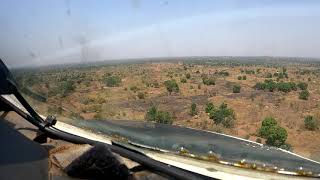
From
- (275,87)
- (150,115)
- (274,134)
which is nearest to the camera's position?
(150,115)

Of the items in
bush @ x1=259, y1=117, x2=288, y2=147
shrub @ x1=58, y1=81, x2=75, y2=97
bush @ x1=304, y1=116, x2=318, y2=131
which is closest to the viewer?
shrub @ x1=58, y1=81, x2=75, y2=97

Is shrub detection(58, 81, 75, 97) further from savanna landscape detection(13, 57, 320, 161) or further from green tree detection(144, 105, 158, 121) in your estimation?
green tree detection(144, 105, 158, 121)

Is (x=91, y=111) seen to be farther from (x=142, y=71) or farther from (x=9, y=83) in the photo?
(x=142, y=71)

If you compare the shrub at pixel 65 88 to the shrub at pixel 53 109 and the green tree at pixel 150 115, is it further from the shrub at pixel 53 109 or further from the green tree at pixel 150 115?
the green tree at pixel 150 115

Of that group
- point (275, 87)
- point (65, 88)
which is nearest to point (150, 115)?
point (65, 88)

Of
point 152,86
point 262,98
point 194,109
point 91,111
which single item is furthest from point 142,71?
point 91,111

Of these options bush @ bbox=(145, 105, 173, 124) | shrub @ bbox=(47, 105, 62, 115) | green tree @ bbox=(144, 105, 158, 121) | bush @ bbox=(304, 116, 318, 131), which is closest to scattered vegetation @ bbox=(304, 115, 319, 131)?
bush @ bbox=(304, 116, 318, 131)

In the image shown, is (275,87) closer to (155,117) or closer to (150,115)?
(150,115)

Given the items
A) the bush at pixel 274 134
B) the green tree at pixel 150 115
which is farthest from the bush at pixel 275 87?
the green tree at pixel 150 115
